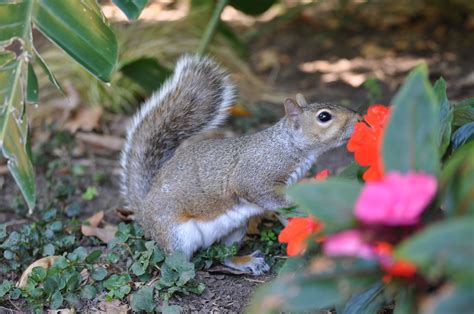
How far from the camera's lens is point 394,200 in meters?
1.29

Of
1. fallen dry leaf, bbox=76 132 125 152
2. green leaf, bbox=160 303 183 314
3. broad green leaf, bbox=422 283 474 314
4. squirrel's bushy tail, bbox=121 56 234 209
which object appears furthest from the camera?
fallen dry leaf, bbox=76 132 125 152

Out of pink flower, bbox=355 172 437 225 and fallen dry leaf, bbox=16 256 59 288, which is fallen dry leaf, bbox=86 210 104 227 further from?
pink flower, bbox=355 172 437 225

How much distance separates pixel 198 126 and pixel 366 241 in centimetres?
189

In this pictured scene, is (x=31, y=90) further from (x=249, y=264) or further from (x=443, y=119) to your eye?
(x=443, y=119)

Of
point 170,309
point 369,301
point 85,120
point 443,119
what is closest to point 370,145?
point 443,119

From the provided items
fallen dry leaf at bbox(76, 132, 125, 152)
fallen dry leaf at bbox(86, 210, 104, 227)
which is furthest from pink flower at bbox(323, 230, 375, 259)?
fallen dry leaf at bbox(76, 132, 125, 152)

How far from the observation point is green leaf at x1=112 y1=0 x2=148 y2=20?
2.68 m

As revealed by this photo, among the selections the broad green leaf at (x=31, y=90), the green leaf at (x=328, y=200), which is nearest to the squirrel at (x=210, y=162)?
the broad green leaf at (x=31, y=90)

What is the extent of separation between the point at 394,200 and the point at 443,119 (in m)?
0.90

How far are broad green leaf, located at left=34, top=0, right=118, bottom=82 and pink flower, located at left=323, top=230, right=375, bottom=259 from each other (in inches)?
62.1

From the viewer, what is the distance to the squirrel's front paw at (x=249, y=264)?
2.91 metres

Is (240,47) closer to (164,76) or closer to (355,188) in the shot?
(164,76)

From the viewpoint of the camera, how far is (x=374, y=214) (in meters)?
1.28

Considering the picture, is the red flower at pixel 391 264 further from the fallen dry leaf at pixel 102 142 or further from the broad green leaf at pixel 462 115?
the fallen dry leaf at pixel 102 142
